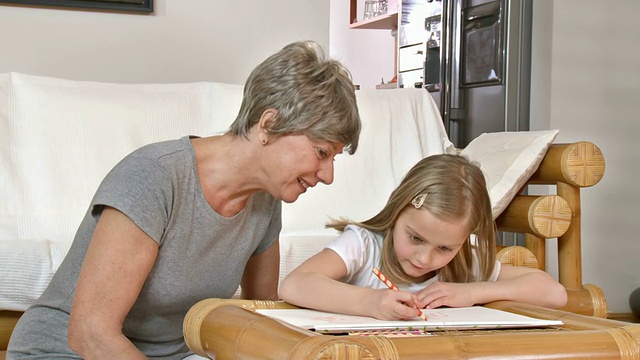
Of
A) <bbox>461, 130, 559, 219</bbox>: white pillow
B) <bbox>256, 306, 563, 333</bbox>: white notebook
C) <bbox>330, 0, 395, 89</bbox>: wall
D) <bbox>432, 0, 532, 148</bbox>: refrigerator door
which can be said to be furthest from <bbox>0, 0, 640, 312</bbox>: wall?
<bbox>330, 0, 395, 89</bbox>: wall

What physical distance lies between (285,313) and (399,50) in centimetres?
505

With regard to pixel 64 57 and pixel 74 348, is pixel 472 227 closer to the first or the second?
pixel 74 348

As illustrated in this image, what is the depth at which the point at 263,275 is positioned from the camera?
168 centimetres

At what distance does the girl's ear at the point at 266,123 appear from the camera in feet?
4.44

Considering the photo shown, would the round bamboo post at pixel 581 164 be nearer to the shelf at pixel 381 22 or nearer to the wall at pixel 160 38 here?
the wall at pixel 160 38

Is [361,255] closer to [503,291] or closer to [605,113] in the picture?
[503,291]

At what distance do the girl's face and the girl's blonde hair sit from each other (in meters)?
0.02

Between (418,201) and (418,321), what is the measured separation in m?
0.41

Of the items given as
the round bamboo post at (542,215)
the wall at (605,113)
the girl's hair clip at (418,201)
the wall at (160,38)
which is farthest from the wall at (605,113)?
the girl's hair clip at (418,201)

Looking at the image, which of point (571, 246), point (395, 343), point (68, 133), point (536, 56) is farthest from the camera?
point (536, 56)

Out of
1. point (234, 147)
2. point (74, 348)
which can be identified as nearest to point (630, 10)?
point (234, 147)

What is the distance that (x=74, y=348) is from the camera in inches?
52.1

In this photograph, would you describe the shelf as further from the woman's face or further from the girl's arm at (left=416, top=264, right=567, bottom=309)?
the woman's face

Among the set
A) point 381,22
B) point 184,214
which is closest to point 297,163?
point 184,214
